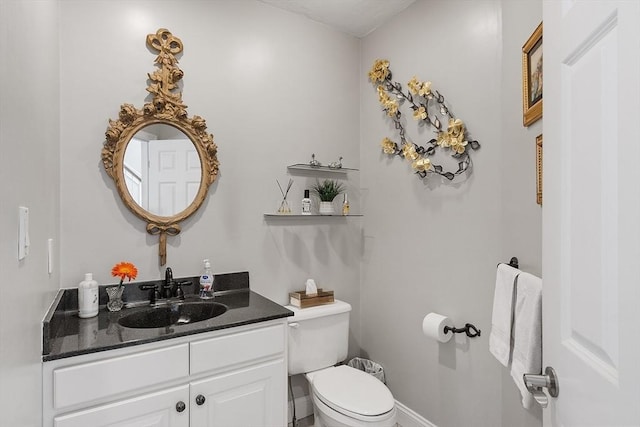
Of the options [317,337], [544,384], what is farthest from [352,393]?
[544,384]

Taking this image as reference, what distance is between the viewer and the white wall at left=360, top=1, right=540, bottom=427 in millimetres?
1692

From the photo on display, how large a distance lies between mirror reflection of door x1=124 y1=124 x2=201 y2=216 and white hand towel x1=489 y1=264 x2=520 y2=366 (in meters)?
1.58

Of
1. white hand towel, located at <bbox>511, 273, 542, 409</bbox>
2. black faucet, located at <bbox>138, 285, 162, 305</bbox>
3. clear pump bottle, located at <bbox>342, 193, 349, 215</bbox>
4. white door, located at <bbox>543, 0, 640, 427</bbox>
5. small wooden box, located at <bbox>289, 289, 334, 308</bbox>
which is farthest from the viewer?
clear pump bottle, located at <bbox>342, 193, 349, 215</bbox>

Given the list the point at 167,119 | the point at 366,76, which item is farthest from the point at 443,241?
the point at 167,119

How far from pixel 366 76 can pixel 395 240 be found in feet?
4.00

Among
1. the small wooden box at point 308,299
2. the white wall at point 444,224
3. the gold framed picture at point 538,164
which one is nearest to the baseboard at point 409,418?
the white wall at point 444,224

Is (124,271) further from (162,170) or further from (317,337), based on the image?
(317,337)

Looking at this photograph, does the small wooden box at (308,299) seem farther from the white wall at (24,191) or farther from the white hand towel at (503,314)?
the white wall at (24,191)

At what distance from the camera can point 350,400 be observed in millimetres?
1741

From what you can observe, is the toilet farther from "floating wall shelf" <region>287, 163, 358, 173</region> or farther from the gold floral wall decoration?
the gold floral wall decoration

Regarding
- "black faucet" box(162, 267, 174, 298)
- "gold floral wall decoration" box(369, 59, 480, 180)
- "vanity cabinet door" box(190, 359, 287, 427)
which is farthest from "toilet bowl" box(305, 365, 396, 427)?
"gold floral wall decoration" box(369, 59, 480, 180)

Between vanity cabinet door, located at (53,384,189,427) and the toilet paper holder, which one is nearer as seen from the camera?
vanity cabinet door, located at (53,384,189,427)

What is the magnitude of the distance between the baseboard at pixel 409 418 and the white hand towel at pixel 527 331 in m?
1.17

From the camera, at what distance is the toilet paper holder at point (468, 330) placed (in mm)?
1793
